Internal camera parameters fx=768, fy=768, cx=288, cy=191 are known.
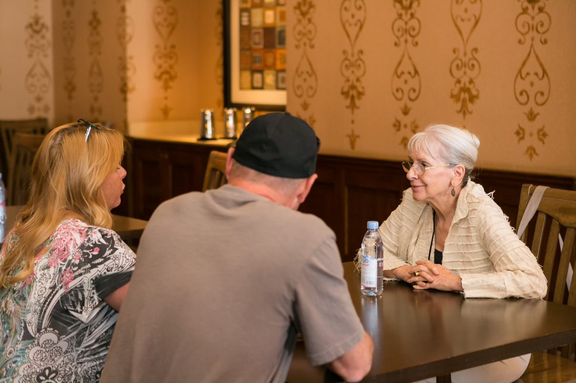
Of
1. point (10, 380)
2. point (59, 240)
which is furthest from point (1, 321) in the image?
point (59, 240)

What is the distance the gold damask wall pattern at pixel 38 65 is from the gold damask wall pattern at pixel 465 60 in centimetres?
383

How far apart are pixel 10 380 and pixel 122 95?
161 inches

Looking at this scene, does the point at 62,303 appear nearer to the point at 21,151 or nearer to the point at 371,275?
the point at 371,275

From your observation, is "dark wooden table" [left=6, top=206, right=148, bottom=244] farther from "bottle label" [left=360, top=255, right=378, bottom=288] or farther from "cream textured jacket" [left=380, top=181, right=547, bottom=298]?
"bottle label" [left=360, top=255, right=378, bottom=288]

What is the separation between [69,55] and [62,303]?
4770mm

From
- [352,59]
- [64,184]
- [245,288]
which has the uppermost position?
[352,59]

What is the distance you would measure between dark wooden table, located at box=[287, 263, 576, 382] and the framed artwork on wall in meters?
3.25

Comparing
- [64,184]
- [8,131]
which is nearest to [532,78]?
[64,184]

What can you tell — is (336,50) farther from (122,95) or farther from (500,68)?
(122,95)

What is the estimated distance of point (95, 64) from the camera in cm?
593

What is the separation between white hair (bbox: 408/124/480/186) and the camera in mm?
2449

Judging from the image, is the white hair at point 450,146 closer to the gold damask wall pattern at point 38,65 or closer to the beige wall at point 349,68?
the beige wall at point 349,68

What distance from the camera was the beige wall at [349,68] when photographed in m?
3.32

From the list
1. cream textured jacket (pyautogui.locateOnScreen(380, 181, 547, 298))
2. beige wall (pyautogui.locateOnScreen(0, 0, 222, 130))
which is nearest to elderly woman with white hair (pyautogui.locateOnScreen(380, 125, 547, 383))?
cream textured jacket (pyautogui.locateOnScreen(380, 181, 547, 298))
